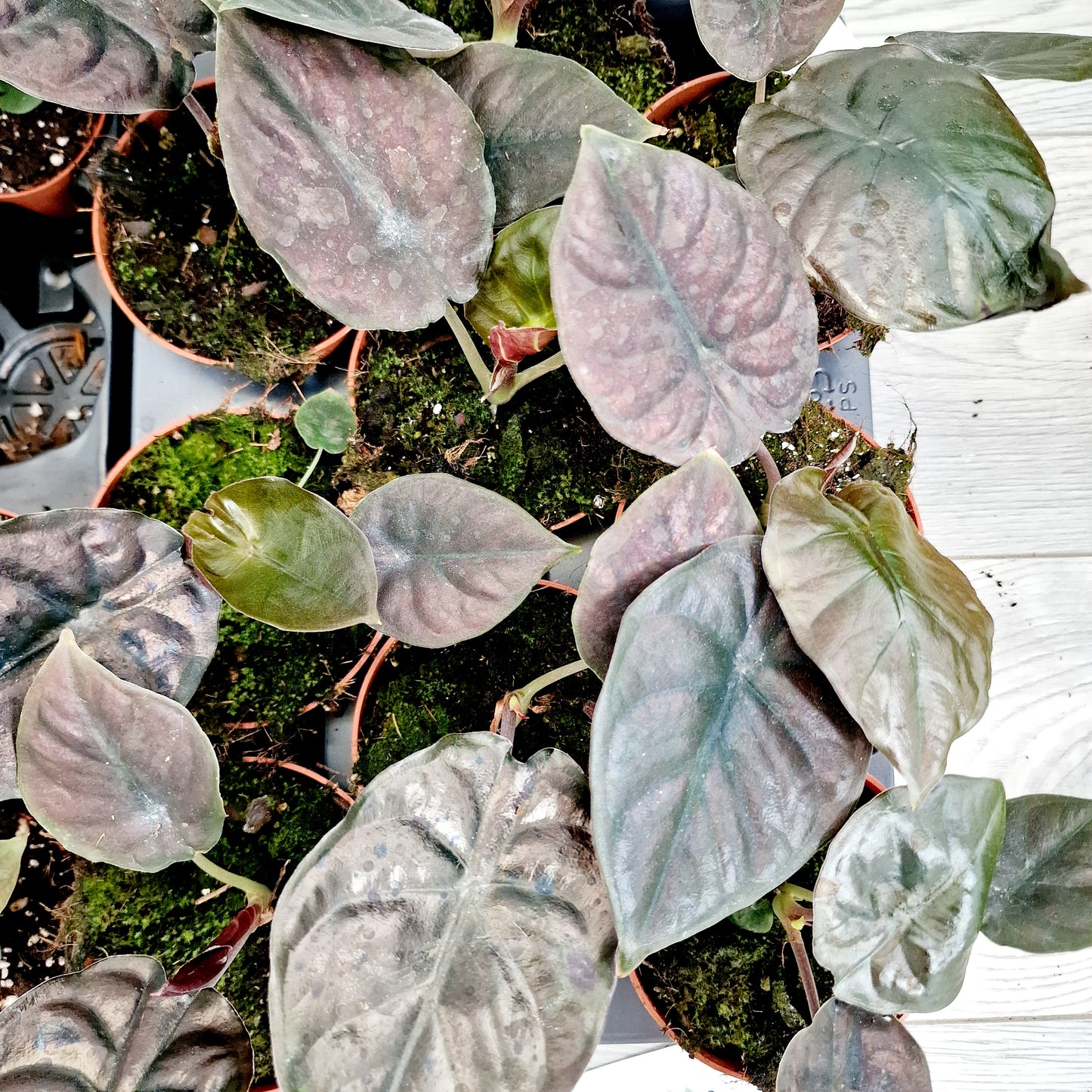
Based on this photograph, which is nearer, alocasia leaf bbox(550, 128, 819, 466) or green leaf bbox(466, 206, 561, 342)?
alocasia leaf bbox(550, 128, 819, 466)

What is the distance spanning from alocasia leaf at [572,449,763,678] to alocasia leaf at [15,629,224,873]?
1.08 ft

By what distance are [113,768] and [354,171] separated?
0.52 meters

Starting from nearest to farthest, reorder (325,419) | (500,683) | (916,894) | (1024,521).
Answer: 1. (916,894)
2. (325,419)
3. (500,683)
4. (1024,521)

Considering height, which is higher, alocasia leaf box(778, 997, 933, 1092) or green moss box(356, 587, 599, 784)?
green moss box(356, 587, 599, 784)

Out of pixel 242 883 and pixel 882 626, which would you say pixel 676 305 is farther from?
pixel 242 883

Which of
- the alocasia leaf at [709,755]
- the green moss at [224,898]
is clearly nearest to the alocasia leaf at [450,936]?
the alocasia leaf at [709,755]

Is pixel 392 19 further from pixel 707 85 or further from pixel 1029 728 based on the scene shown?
pixel 1029 728

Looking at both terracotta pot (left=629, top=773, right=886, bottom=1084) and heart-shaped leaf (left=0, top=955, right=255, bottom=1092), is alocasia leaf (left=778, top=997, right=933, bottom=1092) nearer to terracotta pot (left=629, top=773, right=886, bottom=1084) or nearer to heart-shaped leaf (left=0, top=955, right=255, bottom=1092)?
terracotta pot (left=629, top=773, right=886, bottom=1084)

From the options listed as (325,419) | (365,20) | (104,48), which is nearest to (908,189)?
(365,20)

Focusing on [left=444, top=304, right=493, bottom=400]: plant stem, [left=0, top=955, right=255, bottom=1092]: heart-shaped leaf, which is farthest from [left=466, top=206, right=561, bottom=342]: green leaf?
[left=0, top=955, right=255, bottom=1092]: heart-shaped leaf

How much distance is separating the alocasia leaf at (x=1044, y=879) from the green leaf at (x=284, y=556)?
64 cm

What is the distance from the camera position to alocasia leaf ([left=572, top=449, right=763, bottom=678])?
62 centimetres

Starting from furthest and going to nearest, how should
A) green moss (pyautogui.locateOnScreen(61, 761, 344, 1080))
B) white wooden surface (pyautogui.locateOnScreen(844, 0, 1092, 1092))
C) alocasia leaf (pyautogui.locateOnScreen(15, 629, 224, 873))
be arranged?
white wooden surface (pyautogui.locateOnScreen(844, 0, 1092, 1092)), green moss (pyautogui.locateOnScreen(61, 761, 344, 1080)), alocasia leaf (pyautogui.locateOnScreen(15, 629, 224, 873))

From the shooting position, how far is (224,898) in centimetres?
92
